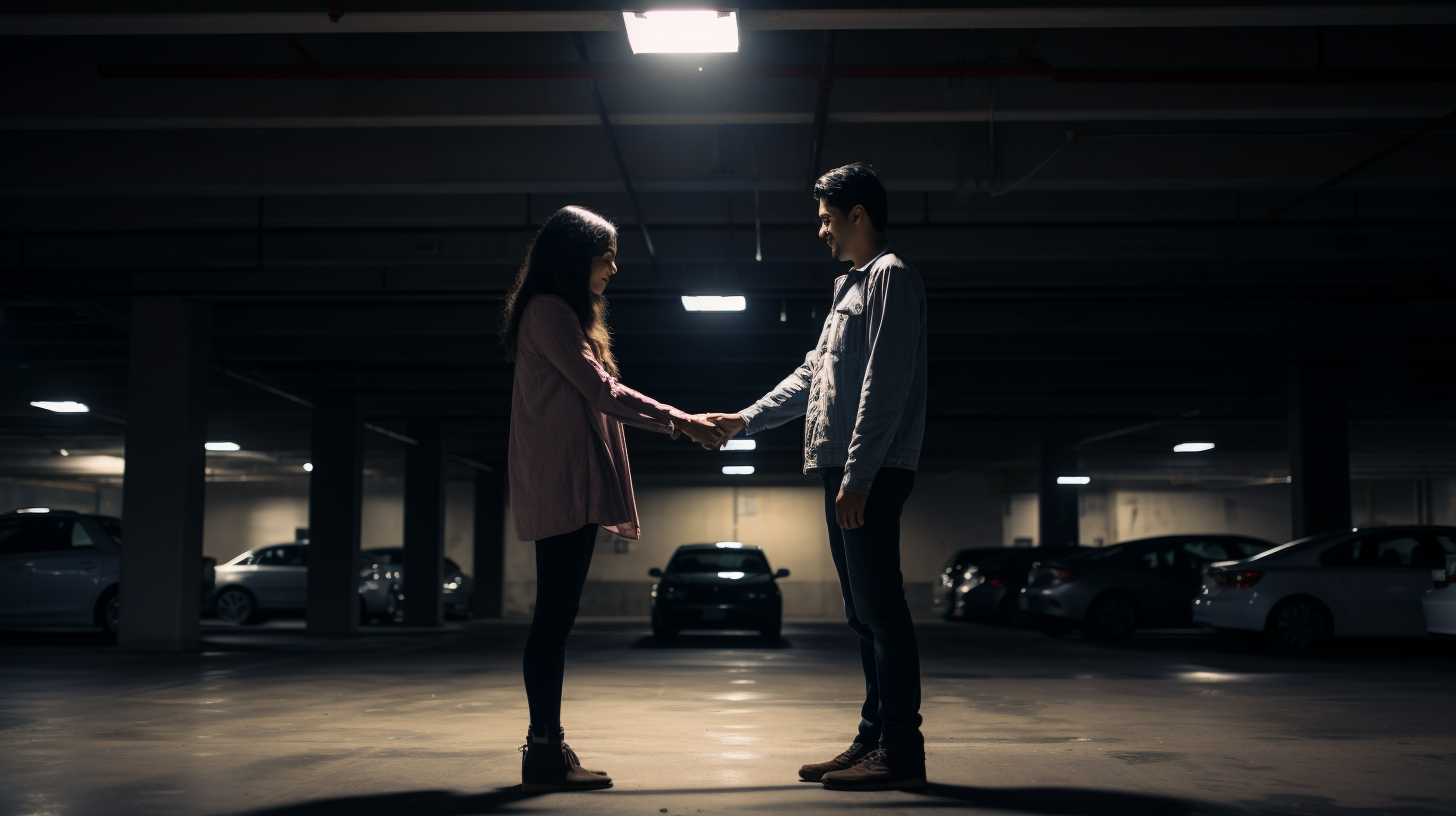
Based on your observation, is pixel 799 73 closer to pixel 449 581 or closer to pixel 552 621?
pixel 552 621

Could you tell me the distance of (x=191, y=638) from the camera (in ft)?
39.4

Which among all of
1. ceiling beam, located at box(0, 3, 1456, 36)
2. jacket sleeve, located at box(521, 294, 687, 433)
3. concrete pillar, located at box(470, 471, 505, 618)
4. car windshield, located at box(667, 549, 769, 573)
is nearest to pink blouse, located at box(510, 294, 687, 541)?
jacket sleeve, located at box(521, 294, 687, 433)

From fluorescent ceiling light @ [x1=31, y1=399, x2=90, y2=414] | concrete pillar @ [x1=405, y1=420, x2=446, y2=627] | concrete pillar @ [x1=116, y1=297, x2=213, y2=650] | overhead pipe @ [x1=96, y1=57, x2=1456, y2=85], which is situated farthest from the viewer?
concrete pillar @ [x1=405, y1=420, x2=446, y2=627]

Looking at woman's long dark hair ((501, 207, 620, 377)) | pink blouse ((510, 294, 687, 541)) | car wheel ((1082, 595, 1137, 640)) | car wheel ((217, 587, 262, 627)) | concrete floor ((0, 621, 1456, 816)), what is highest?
woman's long dark hair ((501, 207, 620, 377))

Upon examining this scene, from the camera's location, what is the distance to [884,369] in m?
3.39

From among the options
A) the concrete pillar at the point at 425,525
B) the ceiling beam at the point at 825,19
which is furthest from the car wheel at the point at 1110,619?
the concrete pillar at the point at 425,525

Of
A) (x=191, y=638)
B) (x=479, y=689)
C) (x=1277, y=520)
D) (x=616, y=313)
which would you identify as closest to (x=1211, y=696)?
(x=479, y=689)

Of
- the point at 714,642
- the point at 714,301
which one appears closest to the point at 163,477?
the point at 714,301

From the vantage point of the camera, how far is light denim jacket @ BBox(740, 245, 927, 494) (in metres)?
3.36

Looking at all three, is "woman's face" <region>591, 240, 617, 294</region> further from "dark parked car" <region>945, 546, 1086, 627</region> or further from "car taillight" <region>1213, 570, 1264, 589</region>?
"dark parked car" <region>945, 546, 1086, 627</region>

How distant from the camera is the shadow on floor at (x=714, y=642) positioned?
1293cm

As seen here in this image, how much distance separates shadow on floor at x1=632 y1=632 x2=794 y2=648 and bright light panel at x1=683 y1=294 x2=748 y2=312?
3.84 m

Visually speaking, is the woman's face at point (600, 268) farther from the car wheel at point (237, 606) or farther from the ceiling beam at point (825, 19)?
the car wheel at point (237, 606)

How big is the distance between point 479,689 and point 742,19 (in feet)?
13.7
